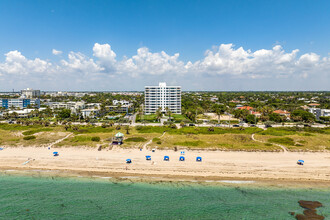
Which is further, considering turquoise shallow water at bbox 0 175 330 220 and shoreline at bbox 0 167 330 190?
shoreline at bbox 0 167 330 190

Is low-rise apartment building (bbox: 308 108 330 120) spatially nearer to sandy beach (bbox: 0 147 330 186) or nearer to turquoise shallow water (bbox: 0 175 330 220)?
sandy beach (bbox: 0 147 330 186)

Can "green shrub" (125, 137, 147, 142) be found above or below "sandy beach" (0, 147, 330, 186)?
above

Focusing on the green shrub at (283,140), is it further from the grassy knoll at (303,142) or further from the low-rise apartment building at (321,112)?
the low-rise apartment building at (321,112)


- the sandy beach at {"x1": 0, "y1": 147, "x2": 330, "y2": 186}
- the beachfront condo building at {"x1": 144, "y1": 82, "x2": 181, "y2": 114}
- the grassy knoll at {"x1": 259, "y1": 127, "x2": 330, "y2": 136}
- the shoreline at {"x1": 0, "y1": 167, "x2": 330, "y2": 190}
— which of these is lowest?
the shoreline at {"x1": 0, "y1": 167, "x2": 330, "y2": 190}

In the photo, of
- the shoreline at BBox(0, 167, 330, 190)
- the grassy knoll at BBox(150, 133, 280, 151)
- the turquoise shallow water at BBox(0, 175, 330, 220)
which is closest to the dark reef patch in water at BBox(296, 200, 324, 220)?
the turquoise shallow water at BBox(0, 175, 330, 220)

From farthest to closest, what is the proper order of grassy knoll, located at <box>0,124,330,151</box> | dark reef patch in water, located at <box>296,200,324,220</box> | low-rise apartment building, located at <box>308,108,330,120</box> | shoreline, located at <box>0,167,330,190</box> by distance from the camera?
low-rise apartment building, located at <box>308,108,330,120</box> → grassy knoll, located at <box>0,124,330,151</box> → shoreline, located at <box>0,167,330,190</box> → dark reef patch in water, located at <box>296,200,324,220</box>

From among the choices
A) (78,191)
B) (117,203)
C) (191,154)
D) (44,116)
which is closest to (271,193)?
(191,154)

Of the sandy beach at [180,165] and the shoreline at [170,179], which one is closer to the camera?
the shoreline at [170,179]

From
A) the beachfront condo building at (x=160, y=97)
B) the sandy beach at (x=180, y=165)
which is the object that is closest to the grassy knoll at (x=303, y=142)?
the sandy beach at (x=180, y=165)
